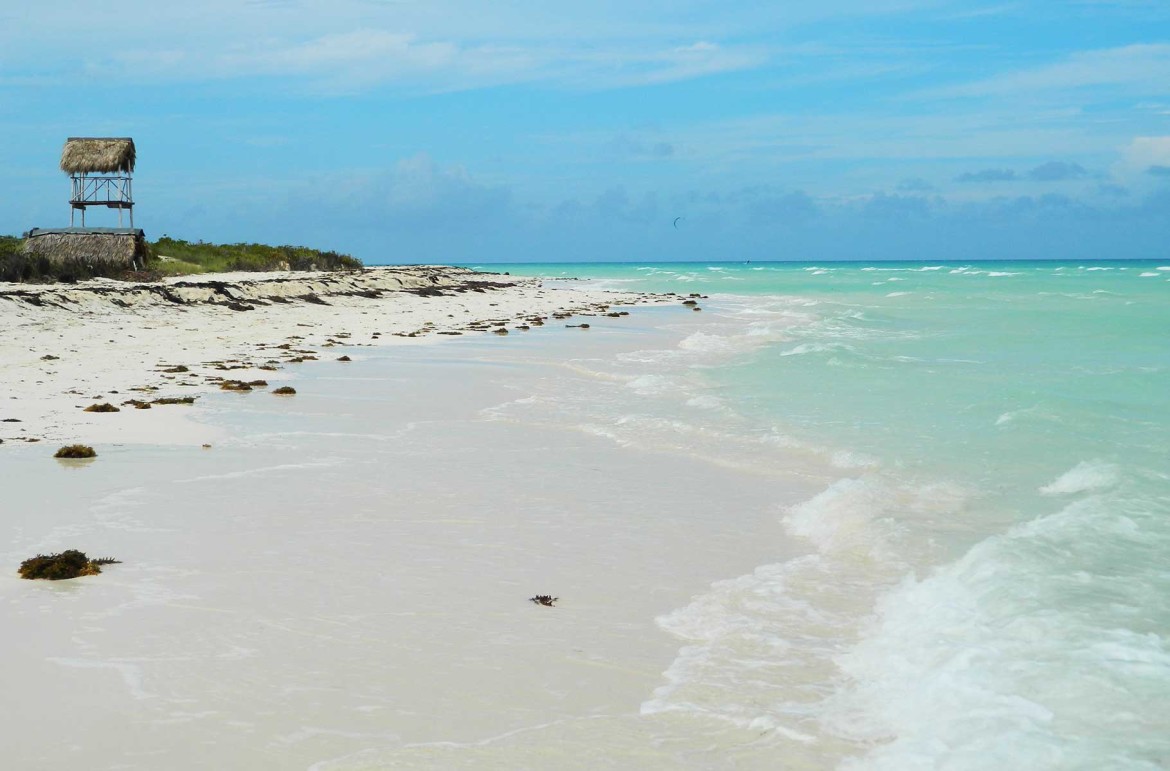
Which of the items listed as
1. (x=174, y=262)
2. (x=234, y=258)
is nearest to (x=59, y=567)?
(x=174, y=262)

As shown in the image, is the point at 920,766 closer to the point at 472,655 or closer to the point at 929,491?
the point at 472,655

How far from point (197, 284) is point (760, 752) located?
28434 millimetres

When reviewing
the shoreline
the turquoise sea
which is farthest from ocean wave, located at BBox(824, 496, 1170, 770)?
the shoreline

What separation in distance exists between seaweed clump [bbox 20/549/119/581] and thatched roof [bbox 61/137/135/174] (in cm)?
3724

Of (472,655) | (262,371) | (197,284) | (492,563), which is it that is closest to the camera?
(472,655)

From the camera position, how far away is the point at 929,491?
8.66m

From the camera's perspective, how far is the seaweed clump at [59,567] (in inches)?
216

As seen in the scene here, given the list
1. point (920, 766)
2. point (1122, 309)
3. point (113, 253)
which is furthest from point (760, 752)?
point (1122, 309)

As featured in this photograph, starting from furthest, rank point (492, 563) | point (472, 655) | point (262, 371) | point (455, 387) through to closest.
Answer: point (262, 371), point (455, 387), point (492, 563), point (472, 655)

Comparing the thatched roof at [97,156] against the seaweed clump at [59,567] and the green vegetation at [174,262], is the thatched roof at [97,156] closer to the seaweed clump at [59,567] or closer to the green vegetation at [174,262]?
the green vegetation at [174,262]

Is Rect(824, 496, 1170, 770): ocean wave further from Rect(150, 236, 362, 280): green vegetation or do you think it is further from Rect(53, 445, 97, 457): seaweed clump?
Rect(150, 236, 362, 280): green vegetation

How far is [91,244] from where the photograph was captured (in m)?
36.2

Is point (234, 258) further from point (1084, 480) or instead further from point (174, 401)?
point (1084, 480)

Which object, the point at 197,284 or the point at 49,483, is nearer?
the point at 49,483
